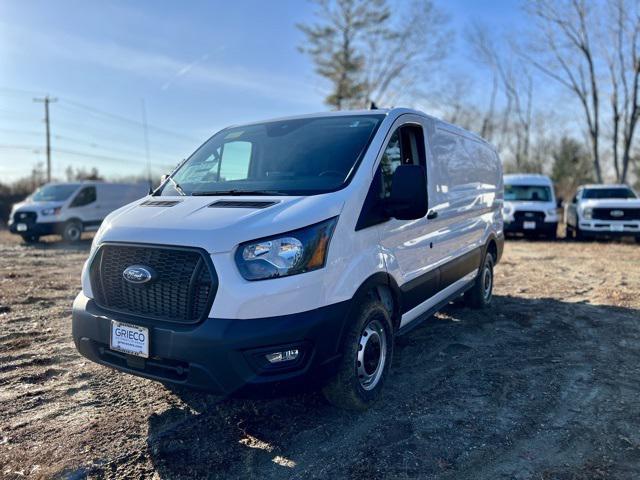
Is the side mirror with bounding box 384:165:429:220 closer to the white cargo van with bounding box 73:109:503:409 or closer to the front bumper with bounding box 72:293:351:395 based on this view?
the white cargo van with bounding box 73:109:503:409

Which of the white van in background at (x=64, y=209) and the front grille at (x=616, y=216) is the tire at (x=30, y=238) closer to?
the white van in background at (x=64, y=209)

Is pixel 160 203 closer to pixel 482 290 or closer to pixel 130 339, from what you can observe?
pixel 130 339

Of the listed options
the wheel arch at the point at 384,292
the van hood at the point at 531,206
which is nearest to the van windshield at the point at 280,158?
the wheel arch at the point at 384,292

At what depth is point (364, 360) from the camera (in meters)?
3.35

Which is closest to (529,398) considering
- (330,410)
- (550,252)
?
(330,410)

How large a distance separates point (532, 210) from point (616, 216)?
2255mm

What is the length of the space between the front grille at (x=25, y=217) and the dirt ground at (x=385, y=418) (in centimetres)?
1061

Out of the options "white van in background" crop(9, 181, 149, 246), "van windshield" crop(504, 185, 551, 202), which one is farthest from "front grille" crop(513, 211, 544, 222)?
"white van in background" crop(9, 181, 149, 246)

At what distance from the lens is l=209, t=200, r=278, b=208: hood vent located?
3.05 meters

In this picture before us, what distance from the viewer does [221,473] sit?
2715 millimetres

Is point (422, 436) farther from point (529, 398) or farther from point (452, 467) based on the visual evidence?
point (529, 398)

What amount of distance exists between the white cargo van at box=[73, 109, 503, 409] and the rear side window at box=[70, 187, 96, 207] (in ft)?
41.8

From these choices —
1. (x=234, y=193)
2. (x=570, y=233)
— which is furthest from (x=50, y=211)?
(x=570, y=233)

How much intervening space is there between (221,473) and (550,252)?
1180 centimetres
